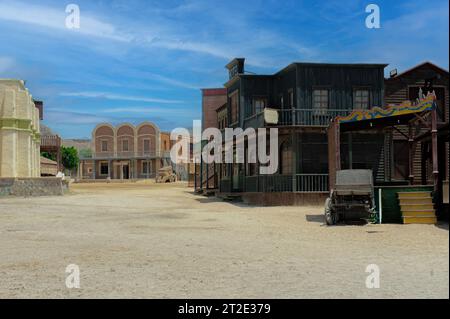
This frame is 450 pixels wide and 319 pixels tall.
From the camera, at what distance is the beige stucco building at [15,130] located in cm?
2980

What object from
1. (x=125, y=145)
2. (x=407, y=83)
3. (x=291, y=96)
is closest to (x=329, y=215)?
(x=291, y=96)

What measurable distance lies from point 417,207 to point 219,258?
26.8 feet

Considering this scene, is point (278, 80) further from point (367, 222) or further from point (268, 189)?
point (367, 222)

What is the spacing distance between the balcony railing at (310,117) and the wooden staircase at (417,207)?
389 inches

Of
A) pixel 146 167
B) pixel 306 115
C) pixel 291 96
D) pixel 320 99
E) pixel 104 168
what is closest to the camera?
pixel 306 115

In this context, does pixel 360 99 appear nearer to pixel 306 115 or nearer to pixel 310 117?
pixel 310 117

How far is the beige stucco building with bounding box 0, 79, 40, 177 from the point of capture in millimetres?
29797

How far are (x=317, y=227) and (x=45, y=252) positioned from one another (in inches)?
294

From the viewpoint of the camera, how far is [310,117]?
82.4ft

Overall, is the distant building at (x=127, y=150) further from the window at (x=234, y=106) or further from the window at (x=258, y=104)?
the window at (x=258, y=104)

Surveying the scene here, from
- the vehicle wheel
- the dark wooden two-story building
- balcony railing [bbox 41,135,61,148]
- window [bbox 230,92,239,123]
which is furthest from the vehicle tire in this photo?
balcony railing [bbox 41,135,61,148]

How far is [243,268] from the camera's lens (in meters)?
8.24

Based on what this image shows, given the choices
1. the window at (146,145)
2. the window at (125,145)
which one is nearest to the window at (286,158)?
the window at (146,145)
